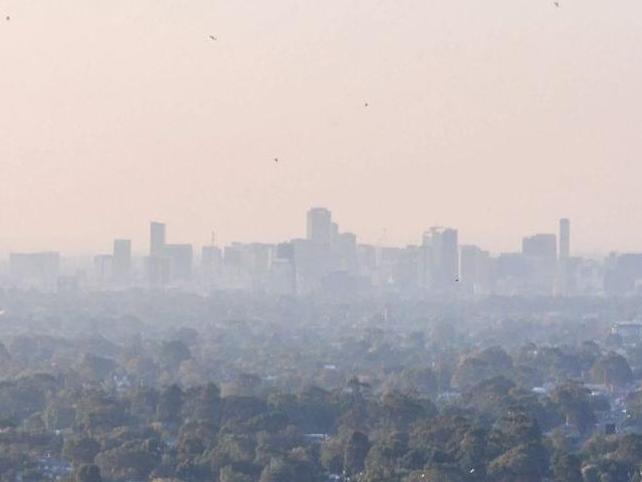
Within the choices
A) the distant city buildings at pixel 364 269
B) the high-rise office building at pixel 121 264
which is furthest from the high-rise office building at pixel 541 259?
the high-rise office building at pixel 121 264

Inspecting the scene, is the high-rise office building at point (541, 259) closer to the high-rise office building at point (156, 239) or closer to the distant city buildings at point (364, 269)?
the distant city buildings at point (364, 269)

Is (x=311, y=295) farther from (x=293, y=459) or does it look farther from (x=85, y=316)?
(x=293, y=459)

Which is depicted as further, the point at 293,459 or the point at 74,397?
the point at 74,397

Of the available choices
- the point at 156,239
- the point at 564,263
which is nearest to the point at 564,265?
the point at 564,263

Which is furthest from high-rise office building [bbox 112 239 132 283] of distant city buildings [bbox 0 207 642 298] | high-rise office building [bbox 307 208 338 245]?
high-rise office building [bbox 307 208 338 245]

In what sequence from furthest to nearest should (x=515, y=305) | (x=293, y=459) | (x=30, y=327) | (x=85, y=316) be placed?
(x=515, y=305)
(x=85, y=316)
(x=30, y=327)
(x=293, y=459)

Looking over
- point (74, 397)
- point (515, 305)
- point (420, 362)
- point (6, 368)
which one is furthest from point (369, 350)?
point (515, 305)

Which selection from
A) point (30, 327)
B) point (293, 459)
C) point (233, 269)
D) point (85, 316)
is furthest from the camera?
point (233, 269)
